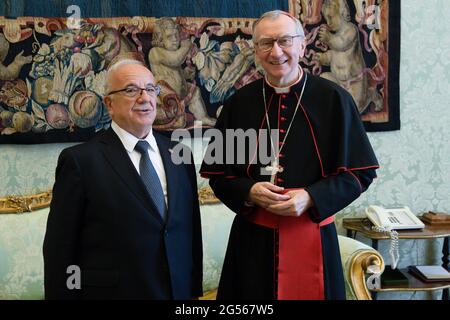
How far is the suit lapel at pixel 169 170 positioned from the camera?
183cm

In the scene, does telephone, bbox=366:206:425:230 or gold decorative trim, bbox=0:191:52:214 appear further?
telephone, bbox=366:206:425:230

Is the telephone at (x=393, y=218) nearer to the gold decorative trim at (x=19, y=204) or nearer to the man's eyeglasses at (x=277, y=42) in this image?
the man's eyeglasses at (x=277, y=42)

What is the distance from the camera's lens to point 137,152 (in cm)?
185

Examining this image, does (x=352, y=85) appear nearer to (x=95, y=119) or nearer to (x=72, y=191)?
(x=95, y=119)

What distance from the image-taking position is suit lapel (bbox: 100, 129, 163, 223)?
1.77 metres

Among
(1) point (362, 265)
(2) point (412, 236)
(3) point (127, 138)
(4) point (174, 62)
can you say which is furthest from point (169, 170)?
(2) point (412, 236)

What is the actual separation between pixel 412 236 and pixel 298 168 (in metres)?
1.40

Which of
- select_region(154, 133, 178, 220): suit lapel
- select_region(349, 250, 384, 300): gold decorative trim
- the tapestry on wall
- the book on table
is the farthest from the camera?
the book on table

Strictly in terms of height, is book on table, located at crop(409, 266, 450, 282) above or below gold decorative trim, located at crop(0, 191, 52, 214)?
below

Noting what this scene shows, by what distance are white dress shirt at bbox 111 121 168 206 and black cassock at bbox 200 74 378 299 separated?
214mm

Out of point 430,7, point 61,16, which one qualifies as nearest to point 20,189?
point 61,16

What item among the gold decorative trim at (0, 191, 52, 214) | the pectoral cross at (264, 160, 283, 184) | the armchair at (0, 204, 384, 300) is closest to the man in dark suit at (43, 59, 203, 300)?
the pectoral cross at (264, 160, 283, 184)

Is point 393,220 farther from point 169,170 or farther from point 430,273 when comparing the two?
point 169,170

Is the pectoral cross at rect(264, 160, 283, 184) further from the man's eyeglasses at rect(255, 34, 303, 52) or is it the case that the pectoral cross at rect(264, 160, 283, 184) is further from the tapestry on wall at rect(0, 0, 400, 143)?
the tapestry on wall at rect(0, 0, 400, 143)
